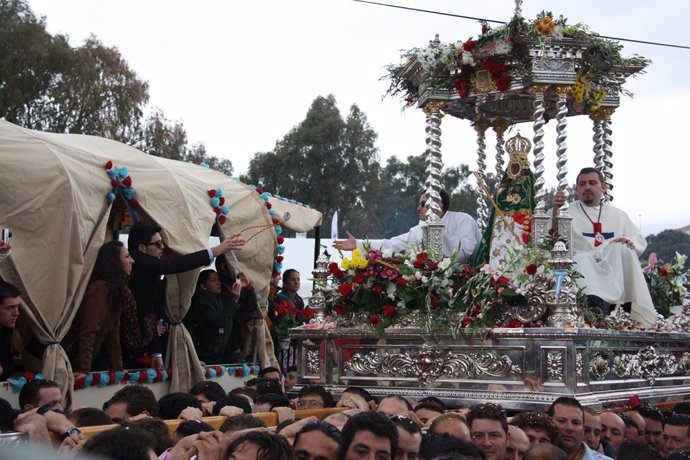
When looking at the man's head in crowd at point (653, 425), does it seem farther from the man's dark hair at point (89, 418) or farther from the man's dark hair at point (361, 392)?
the man's dark hair at point (89, 418)

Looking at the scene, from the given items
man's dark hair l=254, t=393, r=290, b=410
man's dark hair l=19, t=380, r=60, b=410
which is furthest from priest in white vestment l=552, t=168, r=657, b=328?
man's dark hair l=19, t=380, r=60, b=410

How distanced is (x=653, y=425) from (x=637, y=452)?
2125 millimetres

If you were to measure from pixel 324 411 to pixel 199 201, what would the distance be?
436 cm

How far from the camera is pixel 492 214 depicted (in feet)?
34.4

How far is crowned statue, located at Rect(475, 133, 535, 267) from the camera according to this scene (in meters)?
10.2

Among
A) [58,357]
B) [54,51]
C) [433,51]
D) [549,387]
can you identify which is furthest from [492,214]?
[54,51]

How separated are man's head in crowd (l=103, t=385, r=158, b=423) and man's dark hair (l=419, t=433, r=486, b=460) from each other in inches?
80.0

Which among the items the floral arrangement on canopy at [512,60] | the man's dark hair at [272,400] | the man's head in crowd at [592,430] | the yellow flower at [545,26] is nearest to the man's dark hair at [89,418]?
the man's dark hair at [272,400]

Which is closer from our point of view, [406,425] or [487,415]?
[406,425]

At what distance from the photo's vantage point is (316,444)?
15.1 ft

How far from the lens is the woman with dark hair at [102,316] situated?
329 inches

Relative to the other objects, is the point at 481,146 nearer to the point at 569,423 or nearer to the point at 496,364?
the point at 496,364

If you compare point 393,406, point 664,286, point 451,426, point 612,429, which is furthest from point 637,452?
point 664,286

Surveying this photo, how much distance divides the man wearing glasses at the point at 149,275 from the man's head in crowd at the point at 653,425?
4.18 metres
